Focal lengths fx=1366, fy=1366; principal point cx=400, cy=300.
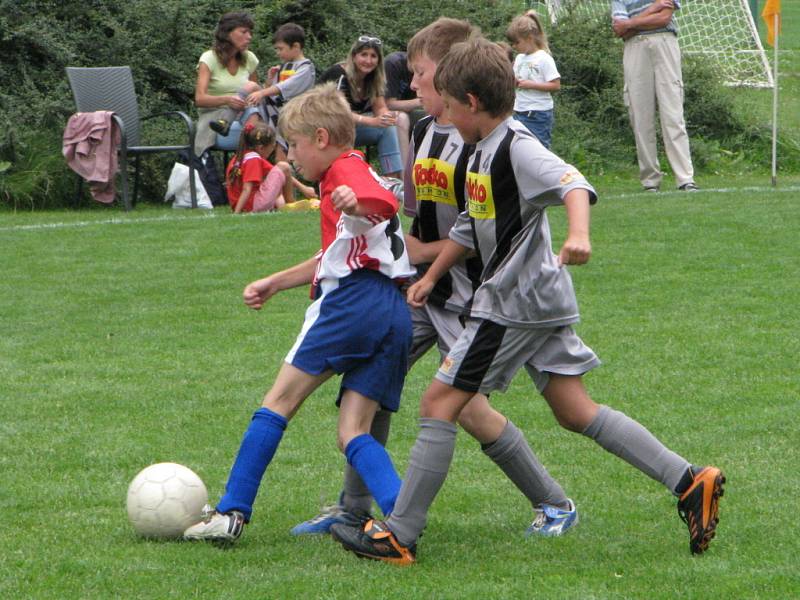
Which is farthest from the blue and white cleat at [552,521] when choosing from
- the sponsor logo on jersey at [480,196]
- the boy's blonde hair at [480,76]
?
the boy's blonde hair at [480,76]

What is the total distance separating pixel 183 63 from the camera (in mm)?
16547

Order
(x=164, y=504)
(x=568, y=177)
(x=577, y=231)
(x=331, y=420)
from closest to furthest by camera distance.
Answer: (x=577, y=231) → (x=568, y=177) → (x=164, y=504) → (x=331, y=420)

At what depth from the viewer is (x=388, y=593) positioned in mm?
3818

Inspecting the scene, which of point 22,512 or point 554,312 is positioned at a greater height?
point 554,312

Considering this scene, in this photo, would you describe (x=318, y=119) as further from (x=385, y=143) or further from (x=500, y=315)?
(x=385, y=143)

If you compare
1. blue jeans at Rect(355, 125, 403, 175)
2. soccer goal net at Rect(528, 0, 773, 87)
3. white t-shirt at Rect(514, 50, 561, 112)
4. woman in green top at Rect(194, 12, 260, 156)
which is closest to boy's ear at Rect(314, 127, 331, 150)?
blue jeans at Rect(355, 125, 403, 175)

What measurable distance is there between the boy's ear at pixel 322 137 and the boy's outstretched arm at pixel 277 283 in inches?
14.7

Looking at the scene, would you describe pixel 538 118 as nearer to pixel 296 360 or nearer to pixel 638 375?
pixel 638 375

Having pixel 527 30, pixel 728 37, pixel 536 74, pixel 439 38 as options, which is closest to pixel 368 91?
pixel 536 74

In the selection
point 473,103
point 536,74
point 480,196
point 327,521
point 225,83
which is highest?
point 473,103

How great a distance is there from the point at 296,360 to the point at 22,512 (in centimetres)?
123

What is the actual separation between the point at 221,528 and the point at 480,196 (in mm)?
1328

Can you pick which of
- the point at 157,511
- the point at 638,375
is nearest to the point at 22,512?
the point at 157,511

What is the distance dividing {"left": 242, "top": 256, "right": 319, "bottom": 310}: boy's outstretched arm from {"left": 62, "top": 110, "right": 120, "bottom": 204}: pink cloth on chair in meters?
9.13
